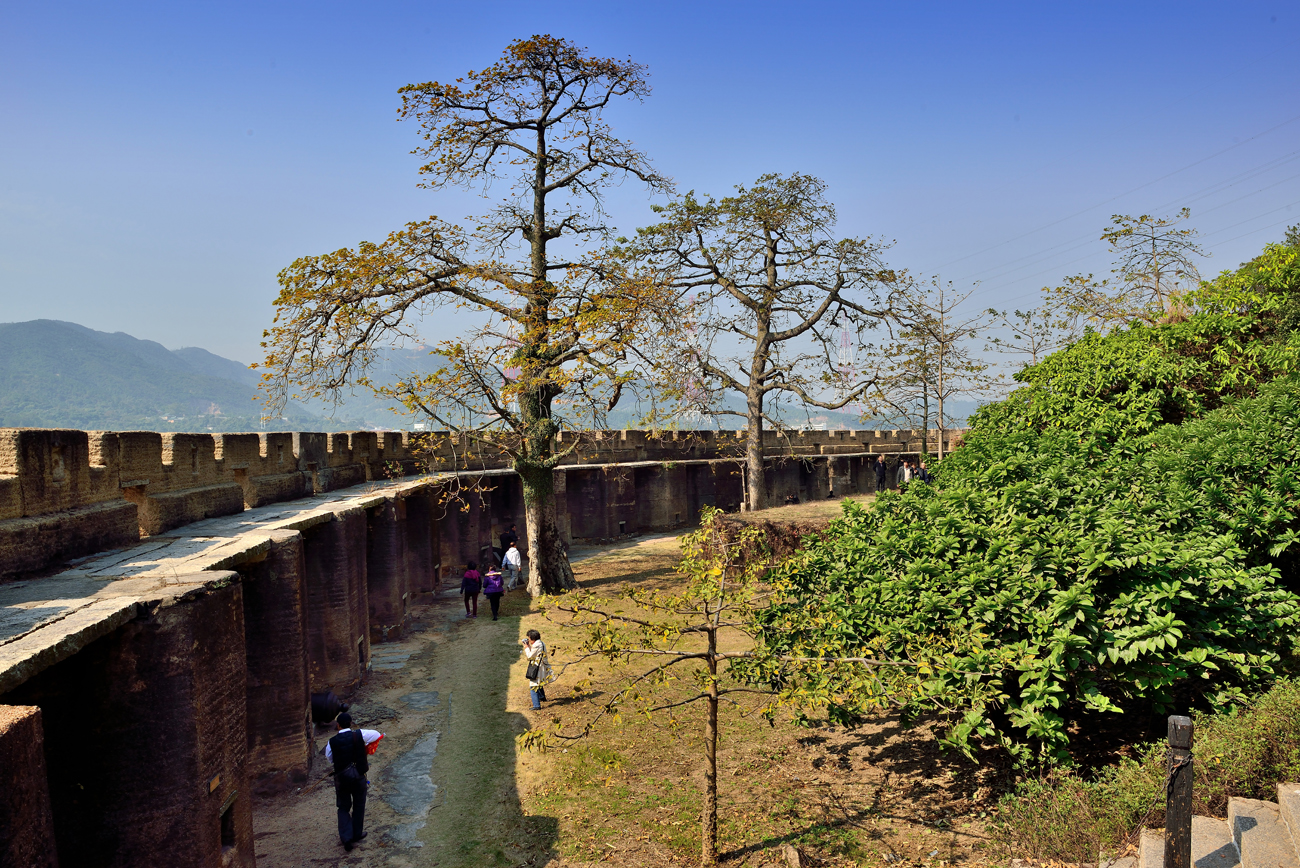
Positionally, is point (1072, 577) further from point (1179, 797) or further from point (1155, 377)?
point (1155, 377)

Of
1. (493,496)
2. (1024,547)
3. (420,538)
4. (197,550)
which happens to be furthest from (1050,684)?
(493,496)

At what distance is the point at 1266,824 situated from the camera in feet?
16.6

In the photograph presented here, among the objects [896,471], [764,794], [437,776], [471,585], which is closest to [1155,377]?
[764,794]

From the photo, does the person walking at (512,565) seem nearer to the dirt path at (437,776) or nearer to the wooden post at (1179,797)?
the dirt path at (437,776)

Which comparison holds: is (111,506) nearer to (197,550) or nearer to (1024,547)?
(197,550)

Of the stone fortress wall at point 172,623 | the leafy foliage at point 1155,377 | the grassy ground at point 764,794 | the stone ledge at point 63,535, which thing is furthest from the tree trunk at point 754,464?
the stone ledge at point 63,535

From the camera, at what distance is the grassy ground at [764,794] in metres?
7.18

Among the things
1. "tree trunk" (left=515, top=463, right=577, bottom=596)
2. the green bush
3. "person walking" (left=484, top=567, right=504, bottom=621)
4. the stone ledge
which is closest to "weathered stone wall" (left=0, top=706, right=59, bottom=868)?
→ the stone ledge

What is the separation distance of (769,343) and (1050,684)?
20263 mm

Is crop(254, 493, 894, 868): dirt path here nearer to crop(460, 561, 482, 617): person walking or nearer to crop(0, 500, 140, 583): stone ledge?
crop(460, 561, 482, 617): person walking

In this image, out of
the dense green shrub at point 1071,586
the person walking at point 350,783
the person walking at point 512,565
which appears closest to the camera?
the dense green shrub at point 1071,586

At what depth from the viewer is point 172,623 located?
5723 mm

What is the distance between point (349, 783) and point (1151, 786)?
706cm

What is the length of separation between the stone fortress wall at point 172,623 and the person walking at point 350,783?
904mm
